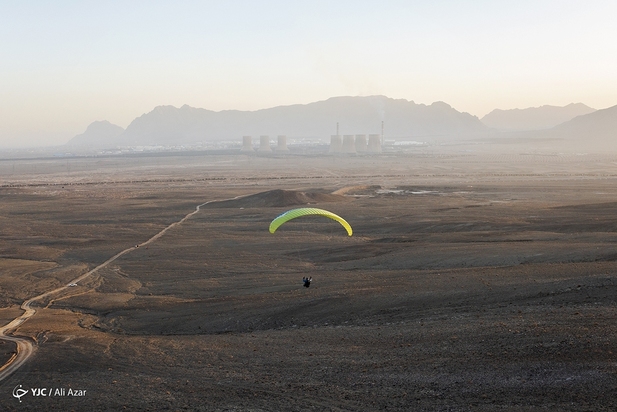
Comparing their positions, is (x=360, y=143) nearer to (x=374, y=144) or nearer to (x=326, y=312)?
(x=374, y=144)

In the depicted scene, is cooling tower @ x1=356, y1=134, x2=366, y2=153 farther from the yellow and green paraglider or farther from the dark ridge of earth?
the yellow and green paraglider

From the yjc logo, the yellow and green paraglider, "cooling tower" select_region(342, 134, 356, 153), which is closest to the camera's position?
the yjc logo

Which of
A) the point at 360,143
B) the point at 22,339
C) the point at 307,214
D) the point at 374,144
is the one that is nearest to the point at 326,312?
the point at 307,214

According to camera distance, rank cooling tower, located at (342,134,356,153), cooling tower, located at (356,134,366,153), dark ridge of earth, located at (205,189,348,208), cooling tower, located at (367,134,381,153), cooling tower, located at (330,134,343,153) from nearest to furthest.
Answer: dark ridge of earth, located at (205,189,348,208) < cooling tower, located at (342,134,356,153) < cooling tower, located at (367,134,381,153) < cooling tower, located at (330,134,343,153) < cooling tower, located at (356,134,366,153)

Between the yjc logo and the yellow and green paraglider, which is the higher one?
the yellow and green paraglider

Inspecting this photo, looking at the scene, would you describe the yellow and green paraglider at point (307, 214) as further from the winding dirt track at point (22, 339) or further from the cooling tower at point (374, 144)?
the cooling tower at point (374, 144)

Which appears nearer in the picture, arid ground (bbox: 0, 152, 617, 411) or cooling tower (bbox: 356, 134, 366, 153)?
arid ground (bbox: 0, 152, 617, 411)

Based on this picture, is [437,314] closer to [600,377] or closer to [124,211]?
[600,377]

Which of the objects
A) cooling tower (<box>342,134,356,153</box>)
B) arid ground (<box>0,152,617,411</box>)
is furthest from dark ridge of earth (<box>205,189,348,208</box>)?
cooling tower (<box>342,134,356,153</box>)

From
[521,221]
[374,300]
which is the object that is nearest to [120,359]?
[374,300]
